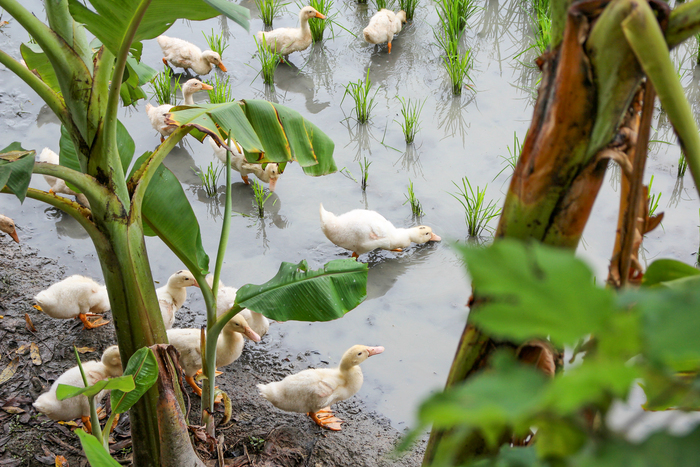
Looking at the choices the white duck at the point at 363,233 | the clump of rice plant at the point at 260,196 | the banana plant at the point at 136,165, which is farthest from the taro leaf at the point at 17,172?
the clump of rice plant at the point at 260,196

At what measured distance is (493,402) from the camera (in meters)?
0.20

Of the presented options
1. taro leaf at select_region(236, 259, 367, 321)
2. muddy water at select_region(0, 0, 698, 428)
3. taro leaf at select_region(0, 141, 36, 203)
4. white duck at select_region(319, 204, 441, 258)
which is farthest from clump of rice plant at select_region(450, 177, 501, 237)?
taro leaf at select_region(0, 141, 36, 203)

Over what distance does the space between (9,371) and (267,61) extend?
2.77 m

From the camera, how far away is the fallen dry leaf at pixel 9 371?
2.28 m

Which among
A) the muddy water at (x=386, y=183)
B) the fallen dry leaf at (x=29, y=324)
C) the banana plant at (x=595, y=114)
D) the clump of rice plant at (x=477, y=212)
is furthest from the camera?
the clump of rice plant at (x=477, y=212)

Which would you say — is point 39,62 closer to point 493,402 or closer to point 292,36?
point 493,402

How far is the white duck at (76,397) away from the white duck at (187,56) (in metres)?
2.64

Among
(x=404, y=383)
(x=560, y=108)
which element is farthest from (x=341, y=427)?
(x=560, y=108)

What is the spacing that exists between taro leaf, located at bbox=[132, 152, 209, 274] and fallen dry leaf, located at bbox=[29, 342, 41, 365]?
4.11ft

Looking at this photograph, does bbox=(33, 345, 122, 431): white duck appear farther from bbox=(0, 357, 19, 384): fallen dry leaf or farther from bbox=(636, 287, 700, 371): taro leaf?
bbox=(636, 287, 700, 371): taro leaf

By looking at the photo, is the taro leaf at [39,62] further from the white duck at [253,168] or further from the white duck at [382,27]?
the white duck at [382,27]

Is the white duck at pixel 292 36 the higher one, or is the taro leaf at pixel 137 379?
the white duck at pixel 292 36

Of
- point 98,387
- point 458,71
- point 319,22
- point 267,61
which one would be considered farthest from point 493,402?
point 319,22

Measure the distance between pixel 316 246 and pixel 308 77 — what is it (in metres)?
1.80
